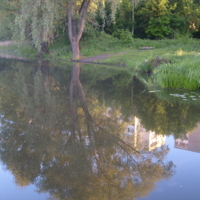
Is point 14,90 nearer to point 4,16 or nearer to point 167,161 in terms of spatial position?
point 167,161

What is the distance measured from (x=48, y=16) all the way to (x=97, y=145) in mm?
20333

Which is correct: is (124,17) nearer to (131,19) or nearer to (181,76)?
(131,19)

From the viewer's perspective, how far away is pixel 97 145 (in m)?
5.38

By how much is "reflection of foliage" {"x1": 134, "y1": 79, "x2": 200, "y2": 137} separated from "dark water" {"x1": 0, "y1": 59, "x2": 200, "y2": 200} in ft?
0.07

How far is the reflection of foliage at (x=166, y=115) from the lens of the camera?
252 inches

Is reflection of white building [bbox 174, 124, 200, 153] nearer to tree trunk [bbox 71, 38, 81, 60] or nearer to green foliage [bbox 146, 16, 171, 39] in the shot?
tree trunk [bbox 71, 38, 81, 60]

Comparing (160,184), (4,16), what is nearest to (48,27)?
(4,16)

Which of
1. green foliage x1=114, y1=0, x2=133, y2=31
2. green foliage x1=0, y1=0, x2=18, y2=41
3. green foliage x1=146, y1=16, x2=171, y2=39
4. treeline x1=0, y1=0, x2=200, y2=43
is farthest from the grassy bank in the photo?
green foliage x1=114, y1=0, x2=133, y2=31

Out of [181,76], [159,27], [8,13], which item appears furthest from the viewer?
[159,27]

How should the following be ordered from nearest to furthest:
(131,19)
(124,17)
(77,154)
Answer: (77,154), (131,19), (124,17)

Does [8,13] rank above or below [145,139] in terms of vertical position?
above

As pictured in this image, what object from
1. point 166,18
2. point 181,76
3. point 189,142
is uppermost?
point 166,18

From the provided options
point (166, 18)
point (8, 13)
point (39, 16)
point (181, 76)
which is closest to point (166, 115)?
point (181, 76)

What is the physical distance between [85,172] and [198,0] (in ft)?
139
